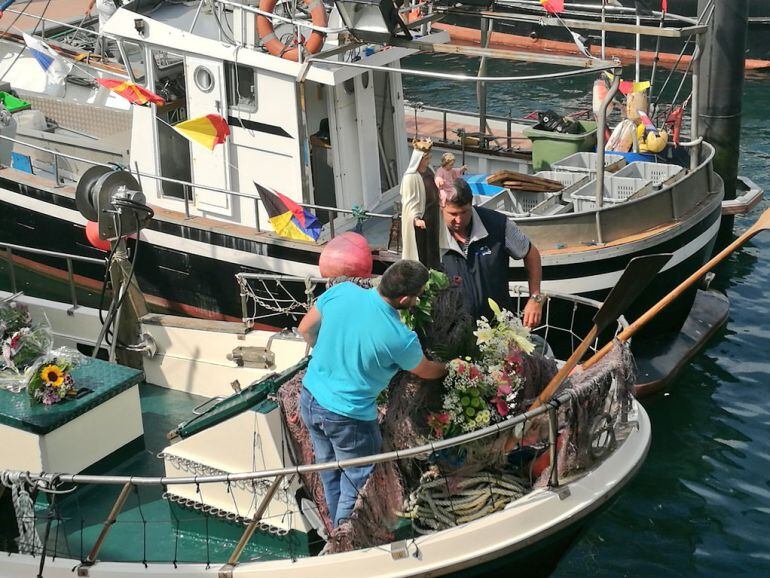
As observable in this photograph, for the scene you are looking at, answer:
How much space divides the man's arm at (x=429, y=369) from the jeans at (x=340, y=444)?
0.35m

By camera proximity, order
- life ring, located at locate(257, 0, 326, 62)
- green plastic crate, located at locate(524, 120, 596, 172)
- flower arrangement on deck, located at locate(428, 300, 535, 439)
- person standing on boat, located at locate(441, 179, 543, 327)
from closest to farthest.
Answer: flower arrangement on deck, located at locate(428, 300, 535, 439), person standing on boat, located at locate(441, 179, 543, 327), life ring, located at locate(257, 0, 326, 62), green plastic crate, located at locate(524, 120, 596, 172)

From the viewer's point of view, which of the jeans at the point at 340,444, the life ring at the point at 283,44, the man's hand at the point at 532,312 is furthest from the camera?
the life ring at the point at 283,44

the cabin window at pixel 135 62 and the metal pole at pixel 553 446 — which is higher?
the cabin window at pixel 135 62

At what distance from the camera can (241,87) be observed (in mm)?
10695

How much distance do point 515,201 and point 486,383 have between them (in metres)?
5.09

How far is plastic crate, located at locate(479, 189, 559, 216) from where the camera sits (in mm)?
10594

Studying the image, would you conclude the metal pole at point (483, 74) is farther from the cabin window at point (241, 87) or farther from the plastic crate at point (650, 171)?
the cabin window at point (241, 87)

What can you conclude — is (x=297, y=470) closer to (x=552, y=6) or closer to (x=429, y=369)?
(x=429, y=369)

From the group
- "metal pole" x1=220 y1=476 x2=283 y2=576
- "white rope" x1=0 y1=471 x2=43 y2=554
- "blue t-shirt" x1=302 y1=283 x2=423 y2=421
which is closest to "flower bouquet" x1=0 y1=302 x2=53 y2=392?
"white rope" x1=0 y1=471 x2=43 y2=554

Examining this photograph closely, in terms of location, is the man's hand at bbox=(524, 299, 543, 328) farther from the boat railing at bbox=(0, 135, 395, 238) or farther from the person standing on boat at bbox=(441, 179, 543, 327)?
the boat railing at bbox=(0, 135, 395, 238)

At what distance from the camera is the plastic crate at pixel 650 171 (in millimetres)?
11164

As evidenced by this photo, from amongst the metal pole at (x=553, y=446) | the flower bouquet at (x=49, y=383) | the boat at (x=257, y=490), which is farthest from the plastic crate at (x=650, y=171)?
the flower bouquet at (x=49, y=383)

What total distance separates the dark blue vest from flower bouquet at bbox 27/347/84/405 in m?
2.41

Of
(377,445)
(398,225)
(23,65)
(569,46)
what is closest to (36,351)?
(377,445)
